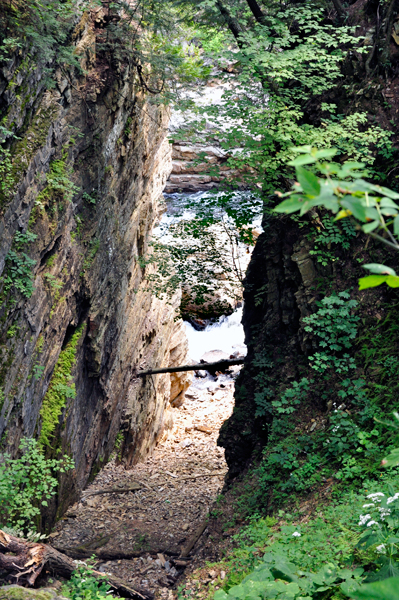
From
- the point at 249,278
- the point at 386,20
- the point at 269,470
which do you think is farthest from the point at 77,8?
the point at 269,470

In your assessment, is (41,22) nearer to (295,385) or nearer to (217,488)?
(295,385)

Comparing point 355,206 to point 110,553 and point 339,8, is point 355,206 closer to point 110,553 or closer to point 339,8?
point 110,553

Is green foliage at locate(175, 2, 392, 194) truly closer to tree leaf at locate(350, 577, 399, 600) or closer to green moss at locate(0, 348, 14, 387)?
green moss at locate(0, 348, 14, 387)

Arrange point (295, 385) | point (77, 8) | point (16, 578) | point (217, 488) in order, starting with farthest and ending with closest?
point (217, 488), point (77, 8), point (295, 385), point (16, 578)

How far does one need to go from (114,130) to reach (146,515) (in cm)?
766

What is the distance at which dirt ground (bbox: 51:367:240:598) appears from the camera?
6582 mm

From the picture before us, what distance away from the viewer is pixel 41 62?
5.43m

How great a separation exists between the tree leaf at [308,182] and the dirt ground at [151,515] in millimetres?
6523

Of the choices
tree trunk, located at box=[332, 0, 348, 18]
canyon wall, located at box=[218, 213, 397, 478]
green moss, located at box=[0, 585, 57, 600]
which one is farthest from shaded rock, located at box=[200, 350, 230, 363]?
green moss, located at box=[0, 585, 57, 600]

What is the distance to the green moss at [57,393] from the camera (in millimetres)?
6426

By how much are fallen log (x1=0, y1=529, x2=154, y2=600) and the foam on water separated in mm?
13500

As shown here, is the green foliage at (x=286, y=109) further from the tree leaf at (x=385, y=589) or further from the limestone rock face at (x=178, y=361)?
the limestone rock face at (x=178, y=361)

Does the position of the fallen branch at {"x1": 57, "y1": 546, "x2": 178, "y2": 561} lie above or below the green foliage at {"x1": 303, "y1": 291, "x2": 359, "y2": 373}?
below

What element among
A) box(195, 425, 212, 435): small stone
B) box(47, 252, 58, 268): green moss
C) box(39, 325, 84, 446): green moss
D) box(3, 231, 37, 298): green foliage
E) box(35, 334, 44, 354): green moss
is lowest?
box(195, 425, 212, 435): small stone
